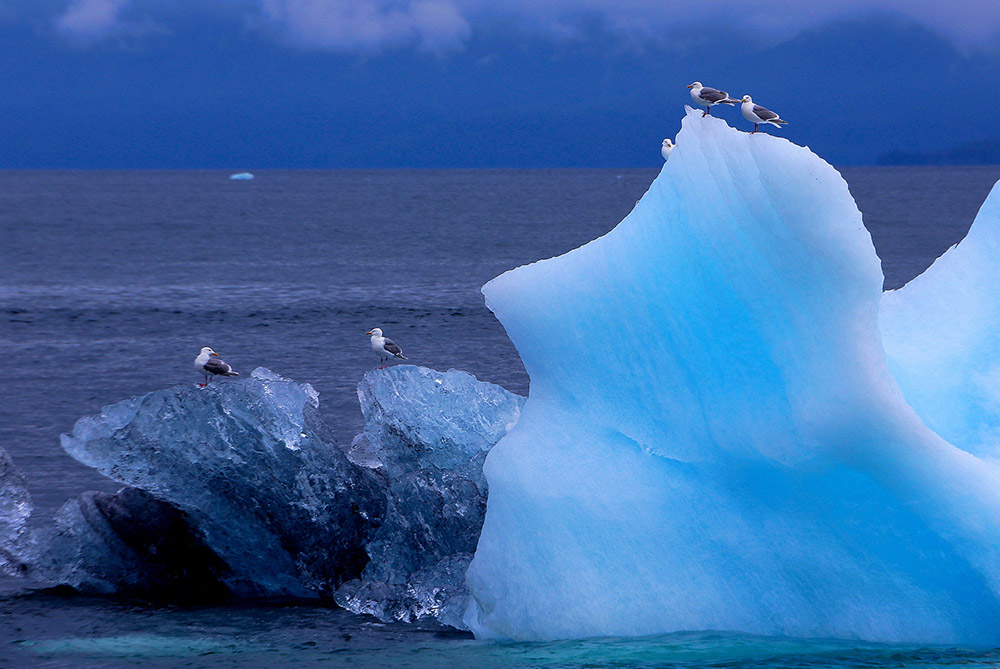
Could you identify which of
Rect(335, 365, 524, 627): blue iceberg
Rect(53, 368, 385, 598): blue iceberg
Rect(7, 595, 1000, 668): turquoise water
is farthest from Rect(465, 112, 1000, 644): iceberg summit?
Rect(53, 368, 385, 598): blue iceberg

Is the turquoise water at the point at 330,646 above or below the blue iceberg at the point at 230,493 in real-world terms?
below

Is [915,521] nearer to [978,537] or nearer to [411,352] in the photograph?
[978,537]

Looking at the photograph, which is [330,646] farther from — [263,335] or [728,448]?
[263,335]

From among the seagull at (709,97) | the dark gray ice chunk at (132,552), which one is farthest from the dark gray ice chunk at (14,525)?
the seagull at (709,97)

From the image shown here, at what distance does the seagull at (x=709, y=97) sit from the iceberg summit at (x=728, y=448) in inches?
47.5

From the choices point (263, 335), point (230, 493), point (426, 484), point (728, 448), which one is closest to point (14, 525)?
point (230, 493)

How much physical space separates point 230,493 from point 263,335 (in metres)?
17.8

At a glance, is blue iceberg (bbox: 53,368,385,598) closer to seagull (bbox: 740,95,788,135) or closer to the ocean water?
the ocean water

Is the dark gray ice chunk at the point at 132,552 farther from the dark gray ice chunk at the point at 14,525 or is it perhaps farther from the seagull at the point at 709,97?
the seagull at the point at 709,97

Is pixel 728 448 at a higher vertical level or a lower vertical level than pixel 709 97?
lower

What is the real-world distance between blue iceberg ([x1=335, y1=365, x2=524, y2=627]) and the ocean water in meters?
0.33

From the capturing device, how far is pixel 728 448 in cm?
793

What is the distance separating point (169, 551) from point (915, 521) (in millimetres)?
6087

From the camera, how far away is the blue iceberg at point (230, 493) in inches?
375
